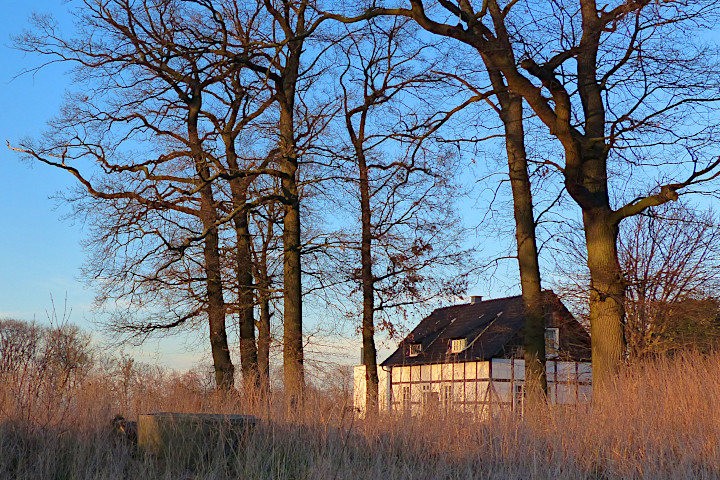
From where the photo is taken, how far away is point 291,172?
16.4 m

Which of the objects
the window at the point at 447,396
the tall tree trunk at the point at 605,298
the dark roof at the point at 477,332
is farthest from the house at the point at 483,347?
the window at the point at 447,396

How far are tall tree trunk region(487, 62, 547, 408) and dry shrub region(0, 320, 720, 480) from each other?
334 centimetres

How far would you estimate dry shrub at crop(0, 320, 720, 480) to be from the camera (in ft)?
22.4

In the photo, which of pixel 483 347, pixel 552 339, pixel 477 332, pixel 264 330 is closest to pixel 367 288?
pixel 264 330

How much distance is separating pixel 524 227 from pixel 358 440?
6807mm

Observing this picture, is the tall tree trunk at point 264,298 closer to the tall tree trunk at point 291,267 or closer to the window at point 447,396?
the tall tree trunk at point 291,267

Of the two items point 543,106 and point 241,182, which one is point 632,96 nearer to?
point 543,106

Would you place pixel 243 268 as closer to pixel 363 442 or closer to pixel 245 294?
pixel 245 294

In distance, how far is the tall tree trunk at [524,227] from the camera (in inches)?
508

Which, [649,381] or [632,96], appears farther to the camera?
[632,96]

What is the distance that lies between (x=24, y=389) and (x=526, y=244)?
8.64 m

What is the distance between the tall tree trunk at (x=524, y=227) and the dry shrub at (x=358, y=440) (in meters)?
3.34

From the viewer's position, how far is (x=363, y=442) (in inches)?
302

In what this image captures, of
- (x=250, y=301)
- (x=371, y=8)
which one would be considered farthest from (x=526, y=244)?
(x=250, y=301)
